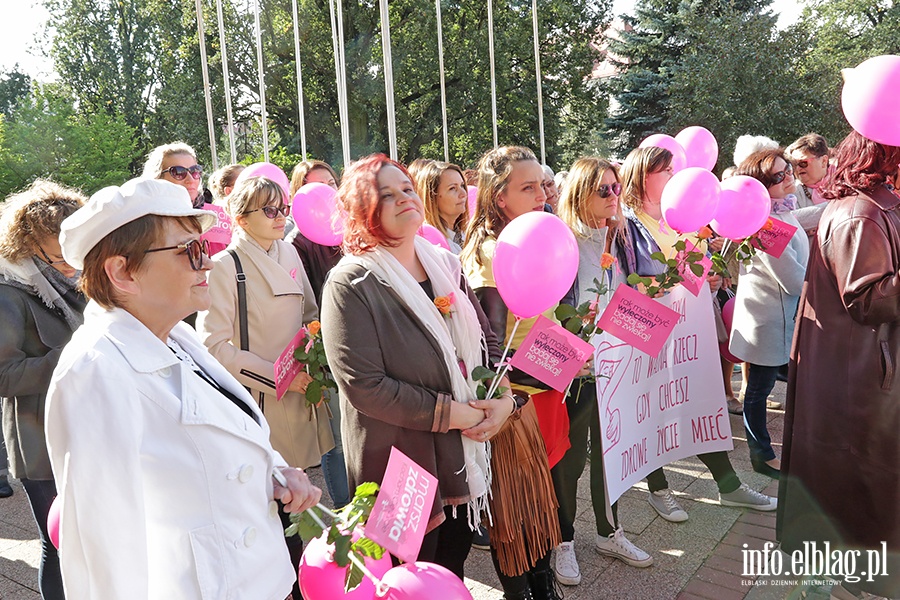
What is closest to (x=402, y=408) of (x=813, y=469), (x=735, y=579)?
(x=813, y=469)

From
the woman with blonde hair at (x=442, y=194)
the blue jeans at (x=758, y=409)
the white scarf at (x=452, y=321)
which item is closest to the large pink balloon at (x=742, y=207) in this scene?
the blue jeans at (x=758, y=409)

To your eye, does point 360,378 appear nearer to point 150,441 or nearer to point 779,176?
point 150,441

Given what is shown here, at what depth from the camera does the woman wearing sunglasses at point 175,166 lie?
423cm

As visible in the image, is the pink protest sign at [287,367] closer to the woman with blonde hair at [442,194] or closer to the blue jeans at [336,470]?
the blue jeans at [336,470]

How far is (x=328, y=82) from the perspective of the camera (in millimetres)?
23234

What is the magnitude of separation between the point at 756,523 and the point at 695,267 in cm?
154

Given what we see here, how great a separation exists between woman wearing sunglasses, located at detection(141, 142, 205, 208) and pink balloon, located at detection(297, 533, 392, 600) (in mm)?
2936

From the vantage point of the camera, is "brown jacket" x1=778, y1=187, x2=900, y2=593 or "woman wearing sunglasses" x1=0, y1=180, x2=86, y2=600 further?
"woman wearing sunglasses" x1=0, y1=180, x2=86, y2=600

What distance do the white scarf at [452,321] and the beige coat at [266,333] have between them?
84 centimetres

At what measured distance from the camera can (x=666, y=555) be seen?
3439mm

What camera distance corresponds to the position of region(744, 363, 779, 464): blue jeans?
4.25m

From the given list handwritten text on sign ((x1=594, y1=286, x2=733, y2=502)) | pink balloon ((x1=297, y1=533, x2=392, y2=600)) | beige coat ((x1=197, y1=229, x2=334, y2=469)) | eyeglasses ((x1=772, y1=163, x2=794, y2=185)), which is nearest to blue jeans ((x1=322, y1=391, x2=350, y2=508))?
beige coat ((x1=197, y1=229, x2=334, y2=469))

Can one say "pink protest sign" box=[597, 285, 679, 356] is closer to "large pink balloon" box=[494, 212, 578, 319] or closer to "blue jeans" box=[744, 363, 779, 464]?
"large pink balloon" box=[494, 212, 578, 319]

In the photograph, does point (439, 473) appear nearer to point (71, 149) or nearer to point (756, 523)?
point (756, 523)
